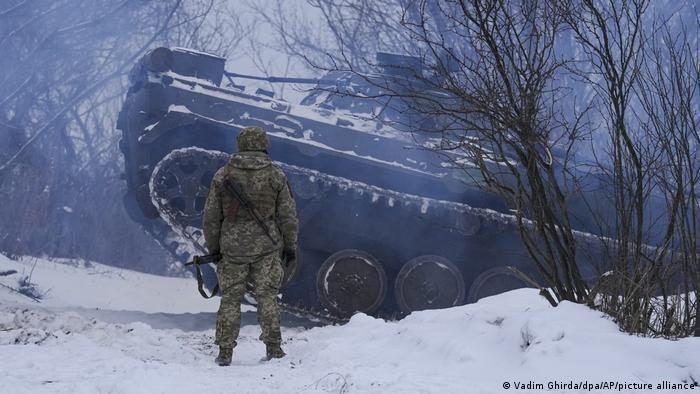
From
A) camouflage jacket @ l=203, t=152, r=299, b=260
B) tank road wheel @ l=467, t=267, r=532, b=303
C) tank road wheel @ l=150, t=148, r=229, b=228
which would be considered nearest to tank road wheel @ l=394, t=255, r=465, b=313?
tank road wheel @ l=467, t=267, r=532, b=303

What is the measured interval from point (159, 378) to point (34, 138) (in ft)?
46.6

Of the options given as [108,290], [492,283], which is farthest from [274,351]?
[108,290]

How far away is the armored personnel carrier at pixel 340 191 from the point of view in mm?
10664

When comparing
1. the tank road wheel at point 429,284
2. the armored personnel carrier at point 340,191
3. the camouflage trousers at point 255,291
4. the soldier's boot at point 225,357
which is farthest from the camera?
the tank road wheel at point 429,284

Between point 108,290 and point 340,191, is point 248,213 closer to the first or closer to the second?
point 340,191

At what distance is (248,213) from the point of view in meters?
5.75

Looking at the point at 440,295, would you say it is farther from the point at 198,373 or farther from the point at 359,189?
the point at 198,373

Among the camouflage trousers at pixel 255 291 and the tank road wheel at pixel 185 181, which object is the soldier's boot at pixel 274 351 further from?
the tank road wheel at pixel 185 181

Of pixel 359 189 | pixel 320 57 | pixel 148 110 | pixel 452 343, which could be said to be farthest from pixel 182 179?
pixel 320 57

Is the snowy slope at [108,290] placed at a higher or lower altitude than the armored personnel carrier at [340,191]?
lower

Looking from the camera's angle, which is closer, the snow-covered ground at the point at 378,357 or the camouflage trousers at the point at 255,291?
the snow-covered ground at the point at 378,357

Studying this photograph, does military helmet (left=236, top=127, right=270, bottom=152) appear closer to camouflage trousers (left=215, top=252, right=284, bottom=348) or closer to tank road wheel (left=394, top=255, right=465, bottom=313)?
camouflage trousers (left=215, top=252, right=284, bottom=348)

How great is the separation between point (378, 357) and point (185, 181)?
587cm

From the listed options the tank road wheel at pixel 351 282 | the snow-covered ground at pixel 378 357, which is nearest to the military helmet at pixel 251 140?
the snow-covered ground at pixel 378 357
